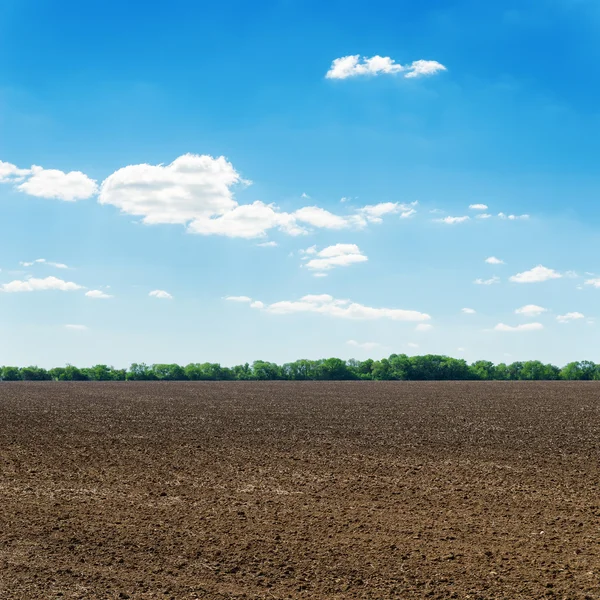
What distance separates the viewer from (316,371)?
120250mm

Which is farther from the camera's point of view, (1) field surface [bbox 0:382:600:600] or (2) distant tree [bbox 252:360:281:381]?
(2) distant tree [bbox 252:360:281:381]

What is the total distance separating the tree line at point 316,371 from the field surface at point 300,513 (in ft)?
313

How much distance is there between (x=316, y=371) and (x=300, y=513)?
108 metres

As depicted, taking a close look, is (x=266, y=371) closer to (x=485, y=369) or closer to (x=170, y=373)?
(x=170, y=373)

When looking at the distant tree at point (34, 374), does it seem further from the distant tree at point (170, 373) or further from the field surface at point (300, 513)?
the field surface at point (300, 513)

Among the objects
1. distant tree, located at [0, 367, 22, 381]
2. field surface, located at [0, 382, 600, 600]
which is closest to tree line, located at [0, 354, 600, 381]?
distant tree, located at [0, 367, 22, 381]

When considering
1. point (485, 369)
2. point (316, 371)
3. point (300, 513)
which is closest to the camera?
point (300, 513)

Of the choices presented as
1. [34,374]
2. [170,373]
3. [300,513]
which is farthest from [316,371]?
[300,513]

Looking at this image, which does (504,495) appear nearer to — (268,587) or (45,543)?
(268,587)

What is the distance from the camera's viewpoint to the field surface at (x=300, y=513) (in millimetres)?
9453

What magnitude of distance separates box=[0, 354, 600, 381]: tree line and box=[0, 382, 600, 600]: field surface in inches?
3755

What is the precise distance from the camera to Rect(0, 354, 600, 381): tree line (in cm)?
11919

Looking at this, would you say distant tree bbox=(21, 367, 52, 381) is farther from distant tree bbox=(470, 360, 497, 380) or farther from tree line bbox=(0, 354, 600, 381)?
distant tree bbox=(470, 360, 497, 380)

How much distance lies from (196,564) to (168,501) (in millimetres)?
3843
